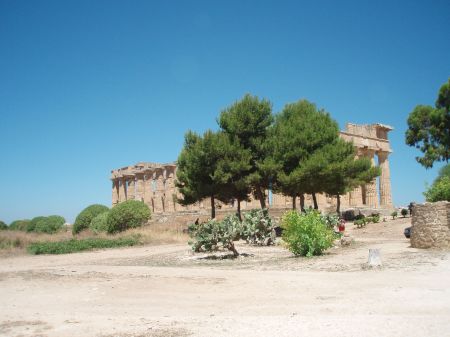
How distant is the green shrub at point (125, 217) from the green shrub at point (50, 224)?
14.5m

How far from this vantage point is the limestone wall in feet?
47.0

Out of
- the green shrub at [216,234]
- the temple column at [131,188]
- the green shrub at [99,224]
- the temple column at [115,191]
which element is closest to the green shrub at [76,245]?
the green shrub at [216,234]

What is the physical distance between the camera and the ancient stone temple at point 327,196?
40.2 metres

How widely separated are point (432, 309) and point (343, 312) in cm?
124

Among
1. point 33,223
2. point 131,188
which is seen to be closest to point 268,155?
point 33,223

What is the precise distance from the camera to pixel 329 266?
469 inches

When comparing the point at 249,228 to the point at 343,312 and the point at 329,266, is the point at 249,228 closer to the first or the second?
the point at 329,266

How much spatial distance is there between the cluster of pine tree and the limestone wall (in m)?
10.6

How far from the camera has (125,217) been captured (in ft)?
103

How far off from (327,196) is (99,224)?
18.3m

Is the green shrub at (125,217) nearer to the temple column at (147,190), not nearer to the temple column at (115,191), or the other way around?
the temple column at (147,190)

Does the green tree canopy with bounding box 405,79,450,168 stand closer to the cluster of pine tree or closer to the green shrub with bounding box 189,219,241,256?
the cluster of pine tree

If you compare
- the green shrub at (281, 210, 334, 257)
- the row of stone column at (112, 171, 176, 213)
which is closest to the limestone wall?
the green shrub at (281, 210, 334, 257)

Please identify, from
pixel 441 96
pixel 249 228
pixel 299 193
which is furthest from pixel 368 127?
pixel 249 228
